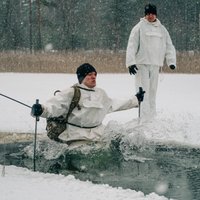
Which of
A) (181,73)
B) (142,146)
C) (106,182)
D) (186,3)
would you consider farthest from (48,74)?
(186,3)

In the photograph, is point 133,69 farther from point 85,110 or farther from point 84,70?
point 85,110

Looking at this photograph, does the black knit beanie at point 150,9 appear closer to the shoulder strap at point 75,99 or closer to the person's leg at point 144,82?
the person's leg at point 144,82

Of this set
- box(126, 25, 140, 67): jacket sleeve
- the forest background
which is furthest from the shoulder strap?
the forest background

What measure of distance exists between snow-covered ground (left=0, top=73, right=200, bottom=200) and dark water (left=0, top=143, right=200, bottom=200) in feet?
Result: 1.06

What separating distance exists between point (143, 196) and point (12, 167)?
204cm

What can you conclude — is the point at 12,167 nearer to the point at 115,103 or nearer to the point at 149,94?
the point at 115,103

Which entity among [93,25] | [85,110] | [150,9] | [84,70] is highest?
[150,9]

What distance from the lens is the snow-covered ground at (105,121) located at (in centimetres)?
493

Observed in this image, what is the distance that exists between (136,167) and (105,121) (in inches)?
154

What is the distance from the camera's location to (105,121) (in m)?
10.3

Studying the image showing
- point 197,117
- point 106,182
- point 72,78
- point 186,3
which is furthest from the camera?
point 186,3

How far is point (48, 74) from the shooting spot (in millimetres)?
24062

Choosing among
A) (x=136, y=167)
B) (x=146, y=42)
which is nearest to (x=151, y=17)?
(x=146, y=42)

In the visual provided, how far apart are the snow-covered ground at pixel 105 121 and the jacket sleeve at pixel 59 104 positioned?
0.77 metres
